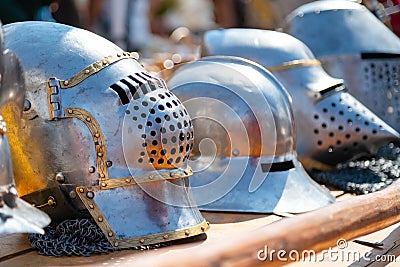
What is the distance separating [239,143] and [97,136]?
0.85 m

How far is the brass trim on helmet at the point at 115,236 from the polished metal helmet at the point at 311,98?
1.37 metres

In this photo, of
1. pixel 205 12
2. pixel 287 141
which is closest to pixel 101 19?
pixel 205 12

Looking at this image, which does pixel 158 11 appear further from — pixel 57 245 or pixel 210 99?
pixel 57 245

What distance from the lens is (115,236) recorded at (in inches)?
94.3

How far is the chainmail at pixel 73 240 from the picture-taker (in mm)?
2365

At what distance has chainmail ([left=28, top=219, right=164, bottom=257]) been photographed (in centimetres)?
237

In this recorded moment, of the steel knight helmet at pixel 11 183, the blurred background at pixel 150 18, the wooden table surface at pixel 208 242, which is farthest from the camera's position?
the blurred background at pixel 150 18

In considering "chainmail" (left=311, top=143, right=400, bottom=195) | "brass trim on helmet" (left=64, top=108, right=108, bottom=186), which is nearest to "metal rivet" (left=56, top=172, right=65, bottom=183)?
"brass trim on helmet" (left=64, top=108, right=108, bottom=186)

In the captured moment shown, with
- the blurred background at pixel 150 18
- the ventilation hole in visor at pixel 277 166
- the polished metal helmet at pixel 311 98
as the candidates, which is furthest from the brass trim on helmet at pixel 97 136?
the blurred background at pixel 150 18

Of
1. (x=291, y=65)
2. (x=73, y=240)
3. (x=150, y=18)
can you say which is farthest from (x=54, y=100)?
(x=150, y=18)

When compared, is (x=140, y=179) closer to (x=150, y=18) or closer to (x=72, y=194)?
(x=72, y=194)

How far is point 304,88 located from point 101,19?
422 centimetres

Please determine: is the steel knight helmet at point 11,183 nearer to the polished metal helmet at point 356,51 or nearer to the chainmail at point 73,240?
the chainmail at point 73,240

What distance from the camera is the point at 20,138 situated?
2465mm
